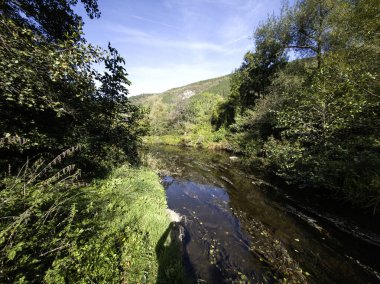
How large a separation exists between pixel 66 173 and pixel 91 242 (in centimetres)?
199

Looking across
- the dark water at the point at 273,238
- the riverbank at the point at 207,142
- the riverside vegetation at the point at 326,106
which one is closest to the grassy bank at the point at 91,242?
the dark water at the point at 273,238

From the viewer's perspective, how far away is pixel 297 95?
43.6ft

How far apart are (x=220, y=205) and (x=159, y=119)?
165 ft

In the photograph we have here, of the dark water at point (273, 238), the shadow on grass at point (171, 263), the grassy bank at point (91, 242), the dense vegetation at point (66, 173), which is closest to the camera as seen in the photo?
the grassy bank at point (91, 242)

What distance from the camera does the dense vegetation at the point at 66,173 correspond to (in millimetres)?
2963

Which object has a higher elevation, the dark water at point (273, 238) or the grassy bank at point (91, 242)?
the grassy bank at point (91, 242)

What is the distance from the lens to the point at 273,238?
6.46m

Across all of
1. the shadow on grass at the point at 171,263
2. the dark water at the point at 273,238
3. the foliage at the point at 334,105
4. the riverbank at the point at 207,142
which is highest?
the foliage at the point at 334,105

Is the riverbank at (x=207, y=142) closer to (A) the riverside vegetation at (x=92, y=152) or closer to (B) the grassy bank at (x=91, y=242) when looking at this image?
(A) the riverside vegetation at (x=92, y=152)

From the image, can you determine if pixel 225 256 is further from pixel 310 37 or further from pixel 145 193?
pixel 310 37

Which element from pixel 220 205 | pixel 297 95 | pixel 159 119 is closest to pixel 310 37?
pixel 297 95

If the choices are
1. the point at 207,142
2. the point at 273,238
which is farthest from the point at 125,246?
the point at 207,142

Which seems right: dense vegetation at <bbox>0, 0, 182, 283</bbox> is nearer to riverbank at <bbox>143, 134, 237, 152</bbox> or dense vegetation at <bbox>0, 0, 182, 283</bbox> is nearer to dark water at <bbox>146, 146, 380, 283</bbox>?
dark water at <bbox>146, 146, 380, 283</bbox>

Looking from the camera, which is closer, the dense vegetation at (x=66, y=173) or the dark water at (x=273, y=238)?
the dense vegetation at (x=66, y=173)
